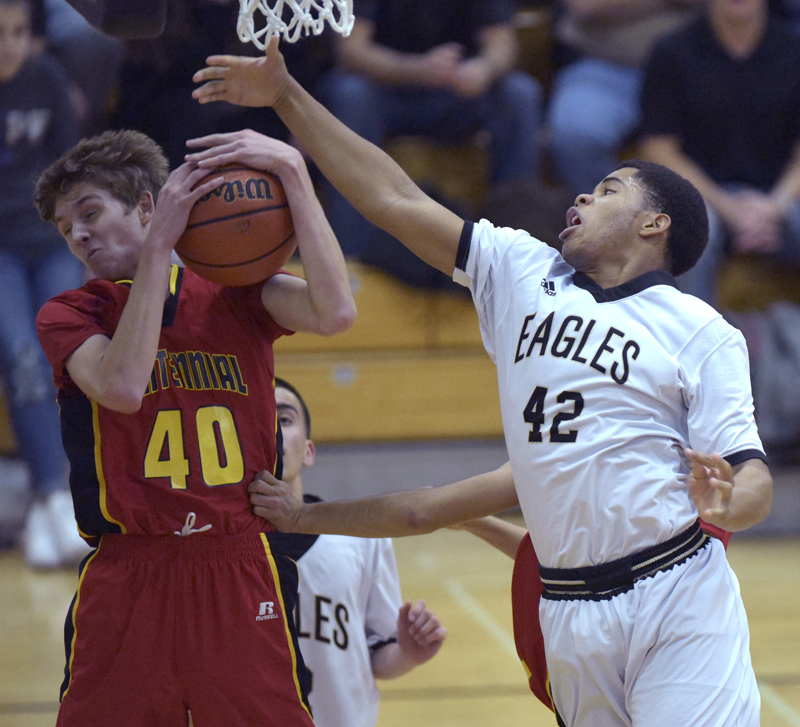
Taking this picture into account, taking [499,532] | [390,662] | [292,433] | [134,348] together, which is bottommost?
[390,662]

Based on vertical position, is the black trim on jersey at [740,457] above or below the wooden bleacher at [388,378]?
above

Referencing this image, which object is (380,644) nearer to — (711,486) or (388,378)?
(711,486)

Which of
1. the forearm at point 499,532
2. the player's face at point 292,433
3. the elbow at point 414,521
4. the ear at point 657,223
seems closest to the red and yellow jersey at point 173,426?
the elbow at point 414,521

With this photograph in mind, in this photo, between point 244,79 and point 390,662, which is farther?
point 390,662

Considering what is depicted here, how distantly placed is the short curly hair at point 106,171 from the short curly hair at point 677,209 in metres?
1.30

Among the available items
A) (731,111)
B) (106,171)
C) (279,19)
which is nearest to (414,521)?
(106,171)

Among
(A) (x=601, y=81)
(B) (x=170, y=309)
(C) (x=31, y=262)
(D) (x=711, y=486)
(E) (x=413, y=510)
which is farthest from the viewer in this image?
(A) (x=601, y=81)

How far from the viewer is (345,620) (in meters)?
3.50

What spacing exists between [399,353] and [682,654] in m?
5.09

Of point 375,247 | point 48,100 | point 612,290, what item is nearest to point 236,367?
point 612,290

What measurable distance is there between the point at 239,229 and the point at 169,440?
528mm

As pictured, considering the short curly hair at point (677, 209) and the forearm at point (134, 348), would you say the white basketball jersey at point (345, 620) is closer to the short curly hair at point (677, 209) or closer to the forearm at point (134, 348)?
the forearm at point (134, 348)

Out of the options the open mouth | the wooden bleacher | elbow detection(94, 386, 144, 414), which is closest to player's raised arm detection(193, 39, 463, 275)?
the open mouth

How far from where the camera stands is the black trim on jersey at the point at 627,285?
275cm
